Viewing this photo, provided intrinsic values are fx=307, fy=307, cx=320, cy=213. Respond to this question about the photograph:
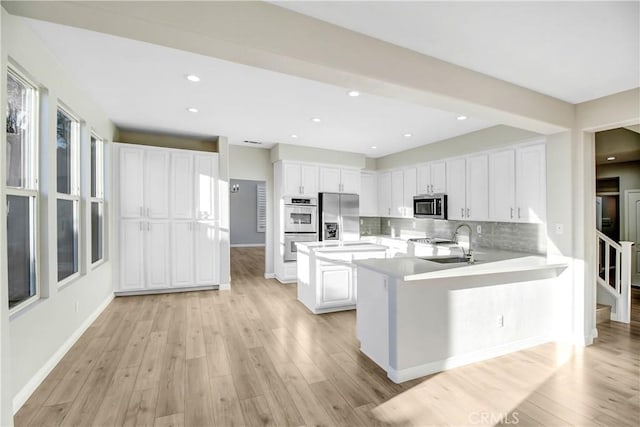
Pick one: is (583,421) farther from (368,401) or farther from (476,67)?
(476,67)

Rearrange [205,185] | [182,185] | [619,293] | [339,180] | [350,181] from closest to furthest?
[619,293] → [182,185] → [205,185] → [339,180] → [350,181]

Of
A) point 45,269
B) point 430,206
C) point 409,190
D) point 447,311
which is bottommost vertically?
point 447,311

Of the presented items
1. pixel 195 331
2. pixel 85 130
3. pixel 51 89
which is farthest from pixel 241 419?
pixel 85 130

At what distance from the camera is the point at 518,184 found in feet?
13.0

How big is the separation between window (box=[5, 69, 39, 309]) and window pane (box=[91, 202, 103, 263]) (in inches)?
66.0

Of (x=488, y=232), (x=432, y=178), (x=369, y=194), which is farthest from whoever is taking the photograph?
(x=369, y=194)

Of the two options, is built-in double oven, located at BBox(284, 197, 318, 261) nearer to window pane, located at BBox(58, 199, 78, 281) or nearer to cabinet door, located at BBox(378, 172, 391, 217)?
cabinet door, located at BBox(378, 172, 391, 217)

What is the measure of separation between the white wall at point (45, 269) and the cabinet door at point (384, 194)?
198 inches

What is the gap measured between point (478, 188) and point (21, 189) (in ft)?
16.6

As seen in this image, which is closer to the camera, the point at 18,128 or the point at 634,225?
the point at 18,128

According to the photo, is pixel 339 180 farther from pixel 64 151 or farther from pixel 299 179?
pixel 64 151

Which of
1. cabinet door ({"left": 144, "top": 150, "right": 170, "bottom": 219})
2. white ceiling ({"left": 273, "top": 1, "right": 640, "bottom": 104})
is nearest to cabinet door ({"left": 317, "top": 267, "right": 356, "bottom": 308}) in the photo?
white ceiling ({"left": 273, "top": 1, "right": 640, "bottom": 104})

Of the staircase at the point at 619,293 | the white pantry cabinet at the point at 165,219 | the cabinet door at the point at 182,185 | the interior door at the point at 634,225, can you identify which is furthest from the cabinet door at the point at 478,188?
the cabinet door at the point at 182,185

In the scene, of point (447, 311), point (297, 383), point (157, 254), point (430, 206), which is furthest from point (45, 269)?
point (430, 206)
